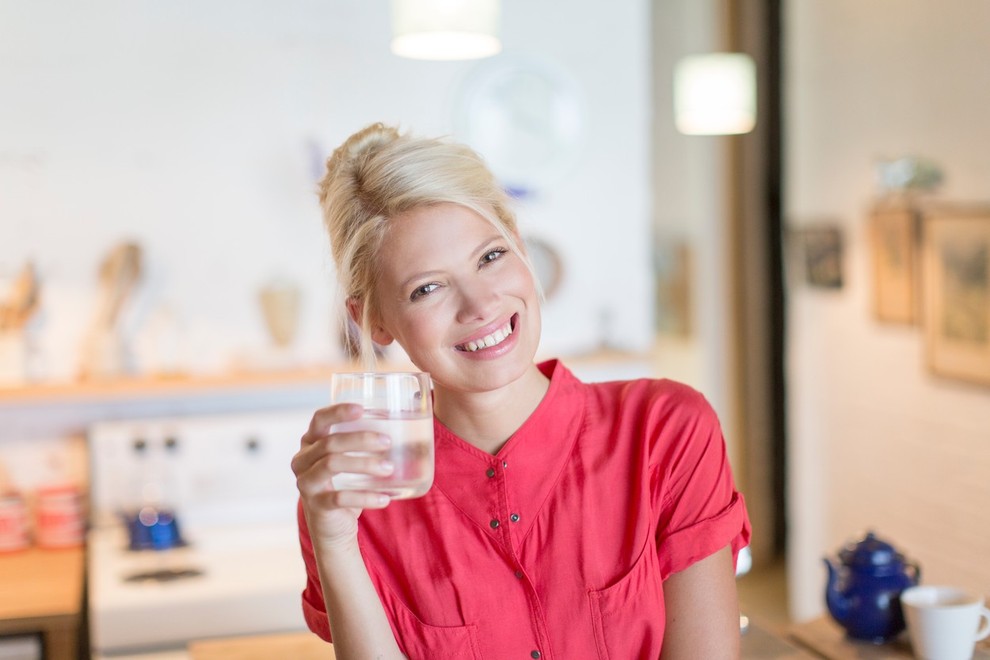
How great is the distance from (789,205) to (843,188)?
40 cm

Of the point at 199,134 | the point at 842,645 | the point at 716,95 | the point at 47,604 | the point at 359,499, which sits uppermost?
the point at 716,95

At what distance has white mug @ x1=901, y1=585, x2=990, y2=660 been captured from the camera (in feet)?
5.79

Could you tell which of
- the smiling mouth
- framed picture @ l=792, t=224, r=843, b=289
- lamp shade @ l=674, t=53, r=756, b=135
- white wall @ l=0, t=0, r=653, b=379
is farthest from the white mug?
lamp shade @ l=674, t=53, r=756, b=135

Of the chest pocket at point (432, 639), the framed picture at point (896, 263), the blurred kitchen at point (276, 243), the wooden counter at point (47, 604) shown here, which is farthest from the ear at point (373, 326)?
the framed picture at point (896, 263)

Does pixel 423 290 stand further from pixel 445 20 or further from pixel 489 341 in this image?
pixel 445 20

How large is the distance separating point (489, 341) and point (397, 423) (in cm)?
26

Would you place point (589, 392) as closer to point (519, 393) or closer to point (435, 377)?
point (519, 393)

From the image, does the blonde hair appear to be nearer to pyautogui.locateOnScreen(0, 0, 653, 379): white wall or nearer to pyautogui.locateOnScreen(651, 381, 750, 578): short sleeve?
pyautogui.locateOnScreen(651, 381, 750, 578): short sleeve

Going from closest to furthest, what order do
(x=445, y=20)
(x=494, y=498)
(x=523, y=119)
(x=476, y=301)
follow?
(x=476, y=301)
(x=494, y=498)
(x=445, y=20)
(x=523, y=119)

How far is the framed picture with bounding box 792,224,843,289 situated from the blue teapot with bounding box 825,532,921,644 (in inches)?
91.4

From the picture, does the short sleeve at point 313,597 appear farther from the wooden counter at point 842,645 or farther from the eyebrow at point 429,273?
the wooden counter at point 842,645

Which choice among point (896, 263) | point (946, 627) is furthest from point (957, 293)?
point (946, 627)

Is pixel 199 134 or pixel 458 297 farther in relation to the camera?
pixel 199 134

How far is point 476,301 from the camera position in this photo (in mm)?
1450
